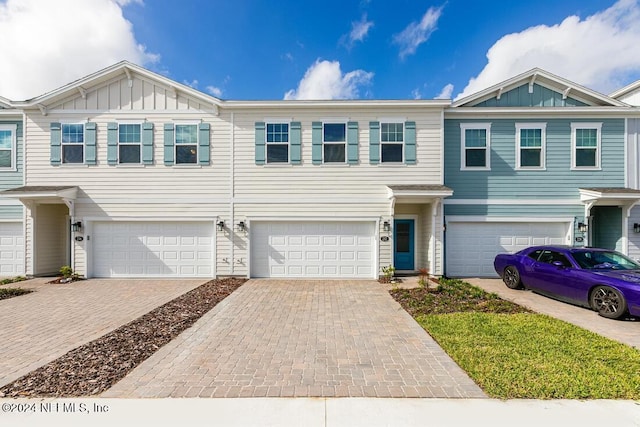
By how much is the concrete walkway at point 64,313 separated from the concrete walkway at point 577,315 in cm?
927

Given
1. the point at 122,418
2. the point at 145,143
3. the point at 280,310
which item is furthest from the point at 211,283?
the point at 122,418

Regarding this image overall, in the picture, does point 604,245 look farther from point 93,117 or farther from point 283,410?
point 93,117

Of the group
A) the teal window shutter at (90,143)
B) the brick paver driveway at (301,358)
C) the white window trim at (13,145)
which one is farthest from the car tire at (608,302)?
the white window trim at (13,145)

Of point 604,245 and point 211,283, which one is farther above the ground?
point 604,245

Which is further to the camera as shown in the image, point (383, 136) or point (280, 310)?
point (383, 136)

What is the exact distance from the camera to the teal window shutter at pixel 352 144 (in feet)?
36.3

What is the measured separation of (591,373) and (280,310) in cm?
550

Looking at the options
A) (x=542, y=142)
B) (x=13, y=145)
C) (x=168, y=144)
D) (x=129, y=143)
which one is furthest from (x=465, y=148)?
(x=13, y=145)

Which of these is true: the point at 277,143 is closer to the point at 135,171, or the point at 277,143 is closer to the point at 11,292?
the point at 135,171

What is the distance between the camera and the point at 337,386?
12.2 ft

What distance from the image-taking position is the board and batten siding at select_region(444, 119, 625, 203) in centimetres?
1116

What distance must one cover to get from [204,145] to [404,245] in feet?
27.7

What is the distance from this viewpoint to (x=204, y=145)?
36.4 ft

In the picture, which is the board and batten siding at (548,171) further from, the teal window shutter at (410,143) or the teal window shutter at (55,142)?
the teal window shutter at (55,142)
